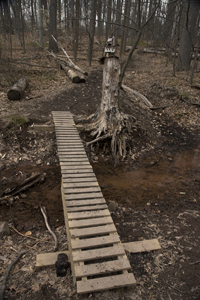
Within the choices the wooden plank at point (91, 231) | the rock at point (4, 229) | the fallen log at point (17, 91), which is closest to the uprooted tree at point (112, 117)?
the wooden plank at point (91, 231)

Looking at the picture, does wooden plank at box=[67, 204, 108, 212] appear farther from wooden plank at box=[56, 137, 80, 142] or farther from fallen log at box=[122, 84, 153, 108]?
fallen log at box=[122, 84, 153, 108]

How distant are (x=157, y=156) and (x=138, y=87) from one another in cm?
613

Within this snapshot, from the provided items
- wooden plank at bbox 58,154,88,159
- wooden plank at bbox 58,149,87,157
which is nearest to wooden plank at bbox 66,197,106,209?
wooden plank at bbox 58,154,88,159

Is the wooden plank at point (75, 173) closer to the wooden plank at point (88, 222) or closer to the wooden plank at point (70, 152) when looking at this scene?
the wooden plank at point (70, 152)

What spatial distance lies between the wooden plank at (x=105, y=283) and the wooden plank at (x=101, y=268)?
0.09 m

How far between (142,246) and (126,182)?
2482mm

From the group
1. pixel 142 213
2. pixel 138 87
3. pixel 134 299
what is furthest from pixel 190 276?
pixel 138 87

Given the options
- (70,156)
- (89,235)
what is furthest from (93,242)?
(70,156)

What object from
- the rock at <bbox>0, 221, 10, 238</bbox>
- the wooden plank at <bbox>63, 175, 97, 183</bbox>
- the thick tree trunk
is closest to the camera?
the rock at <bbox>0, 221, 10, 238</bbox>

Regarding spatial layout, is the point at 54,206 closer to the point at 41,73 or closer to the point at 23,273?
the point at 23,273

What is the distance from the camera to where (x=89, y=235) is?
357 centimetres

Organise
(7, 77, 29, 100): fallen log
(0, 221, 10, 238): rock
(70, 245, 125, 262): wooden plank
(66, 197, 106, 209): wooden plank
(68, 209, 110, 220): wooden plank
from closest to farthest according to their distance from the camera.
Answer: (70, 245, 125, 262): wooden plank → (68, 209, 110, 220): wooden plank → (0, 221, 10, 238): rock → (66, 197, 106, 209): wooden plank → (7, 77, 29, 100): fallen log

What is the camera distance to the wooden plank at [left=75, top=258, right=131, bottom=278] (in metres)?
3.02

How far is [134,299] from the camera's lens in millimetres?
2934
